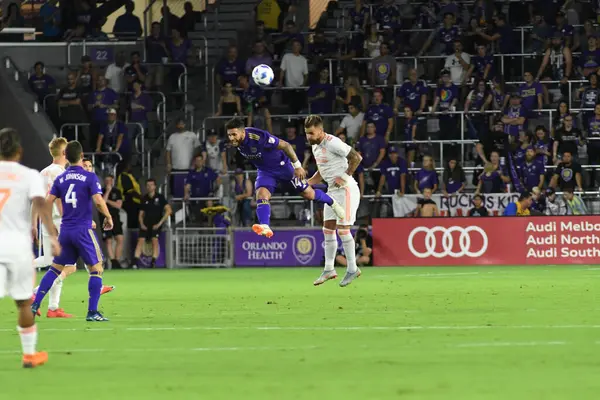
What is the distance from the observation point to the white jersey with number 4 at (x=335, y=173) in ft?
67.9

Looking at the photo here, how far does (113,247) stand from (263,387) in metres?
24.8

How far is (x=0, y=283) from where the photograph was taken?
10.3m

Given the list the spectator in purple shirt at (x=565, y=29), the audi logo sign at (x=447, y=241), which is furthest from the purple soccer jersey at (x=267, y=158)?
the spectator in purple shirt at (x=565, y=29)

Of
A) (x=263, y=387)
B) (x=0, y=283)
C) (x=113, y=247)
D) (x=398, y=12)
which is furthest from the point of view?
(x=398, y=12)

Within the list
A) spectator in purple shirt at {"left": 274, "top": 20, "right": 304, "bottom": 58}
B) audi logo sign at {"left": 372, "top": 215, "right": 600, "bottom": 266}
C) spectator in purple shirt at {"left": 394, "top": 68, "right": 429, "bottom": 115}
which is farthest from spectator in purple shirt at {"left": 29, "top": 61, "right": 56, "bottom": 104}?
audi logo sign at {"left": 372, "top": 215, "right": 600, "bottom": 266}

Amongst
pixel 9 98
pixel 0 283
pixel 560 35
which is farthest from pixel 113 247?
pixel 0 283

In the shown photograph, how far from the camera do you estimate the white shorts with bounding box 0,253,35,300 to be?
408 inches

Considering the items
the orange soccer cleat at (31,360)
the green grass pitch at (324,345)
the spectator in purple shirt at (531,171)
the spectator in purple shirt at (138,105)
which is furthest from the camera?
the spectator in purple shirt at (138,105)

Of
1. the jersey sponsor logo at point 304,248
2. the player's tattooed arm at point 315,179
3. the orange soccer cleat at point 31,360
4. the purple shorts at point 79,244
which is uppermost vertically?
the player's tattooed arm at point 315,179

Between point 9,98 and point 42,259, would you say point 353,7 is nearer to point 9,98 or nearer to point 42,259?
point 9,98

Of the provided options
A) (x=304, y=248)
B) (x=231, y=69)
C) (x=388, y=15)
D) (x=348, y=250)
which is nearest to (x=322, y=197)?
(x=348, y=250)

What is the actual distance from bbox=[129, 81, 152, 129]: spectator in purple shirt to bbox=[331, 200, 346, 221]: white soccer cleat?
606 inches

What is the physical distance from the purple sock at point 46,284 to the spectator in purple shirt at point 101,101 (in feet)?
63.4

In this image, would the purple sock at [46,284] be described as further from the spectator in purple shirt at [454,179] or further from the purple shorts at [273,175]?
the spectator in purple shirt at [454,179]
